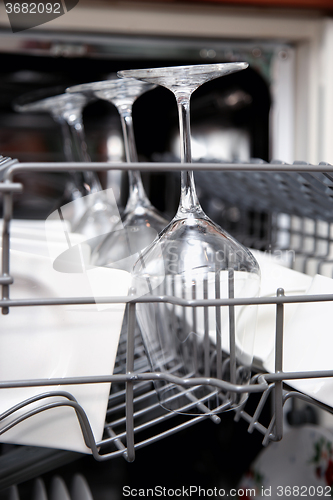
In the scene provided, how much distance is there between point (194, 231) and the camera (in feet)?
0.83

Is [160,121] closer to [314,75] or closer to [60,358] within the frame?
[314,75]

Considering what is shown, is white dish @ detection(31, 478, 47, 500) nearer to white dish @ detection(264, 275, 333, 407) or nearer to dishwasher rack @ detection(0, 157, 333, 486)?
dishwasher rack @ detection(0, 157, 333, 486)

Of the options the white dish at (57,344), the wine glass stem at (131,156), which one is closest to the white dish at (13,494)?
the white dish at (57,344)

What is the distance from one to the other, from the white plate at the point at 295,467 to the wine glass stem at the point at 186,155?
42 centimetres

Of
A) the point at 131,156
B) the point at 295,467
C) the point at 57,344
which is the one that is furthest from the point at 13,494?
the point at 295,467

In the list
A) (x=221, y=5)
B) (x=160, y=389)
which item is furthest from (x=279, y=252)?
(x=221, y=5)

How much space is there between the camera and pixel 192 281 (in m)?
0.25

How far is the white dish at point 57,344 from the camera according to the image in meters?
0.25

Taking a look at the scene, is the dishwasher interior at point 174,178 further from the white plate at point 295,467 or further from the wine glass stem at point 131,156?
the wine glass stem at point 131,156

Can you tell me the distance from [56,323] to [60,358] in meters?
0.02

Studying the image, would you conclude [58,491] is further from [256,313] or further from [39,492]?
[256,313]

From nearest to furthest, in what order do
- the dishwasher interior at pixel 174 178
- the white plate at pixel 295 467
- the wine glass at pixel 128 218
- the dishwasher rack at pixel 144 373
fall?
the dishwasher rack at pixel 144 373, the wine glass at pixel 128 218, the white plate at pixel 295 467, the dishwasher interior at pixel 174 178

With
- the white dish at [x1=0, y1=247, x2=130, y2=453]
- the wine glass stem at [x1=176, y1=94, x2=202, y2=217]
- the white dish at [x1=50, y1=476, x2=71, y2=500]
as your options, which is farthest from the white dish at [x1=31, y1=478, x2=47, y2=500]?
the wine glass stem at [x1=176, y1=94, x2=202, y2=217]

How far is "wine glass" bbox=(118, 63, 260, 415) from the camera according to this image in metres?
0.25
